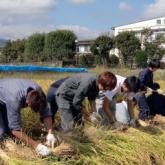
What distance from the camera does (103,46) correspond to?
37469mm

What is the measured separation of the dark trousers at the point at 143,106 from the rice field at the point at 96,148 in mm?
574

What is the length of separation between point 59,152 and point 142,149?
4.42 feet

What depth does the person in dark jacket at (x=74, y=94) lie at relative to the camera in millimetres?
5215

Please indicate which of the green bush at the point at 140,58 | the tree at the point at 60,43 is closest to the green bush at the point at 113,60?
the green bush at the point at 140,58

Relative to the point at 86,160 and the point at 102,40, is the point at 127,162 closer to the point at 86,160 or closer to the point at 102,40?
the point at 86,160

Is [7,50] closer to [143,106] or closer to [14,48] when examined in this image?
[14,48]

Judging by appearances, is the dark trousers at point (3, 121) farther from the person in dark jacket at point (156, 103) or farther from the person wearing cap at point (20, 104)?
the person in dark jacket at point (156, 103)

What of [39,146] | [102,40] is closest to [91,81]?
[39,146]

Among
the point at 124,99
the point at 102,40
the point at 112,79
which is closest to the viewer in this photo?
the point at 112,79

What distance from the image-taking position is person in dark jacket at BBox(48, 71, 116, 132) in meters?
5.21

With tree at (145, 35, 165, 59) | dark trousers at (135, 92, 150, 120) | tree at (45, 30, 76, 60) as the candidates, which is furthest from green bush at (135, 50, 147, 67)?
dark trousers at (135, 92, 150, 120)

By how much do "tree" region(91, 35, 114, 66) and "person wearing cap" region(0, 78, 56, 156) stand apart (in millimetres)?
32256

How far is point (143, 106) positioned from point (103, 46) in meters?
30.6

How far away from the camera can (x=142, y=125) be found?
661cm
